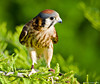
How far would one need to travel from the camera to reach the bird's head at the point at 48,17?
1.58m

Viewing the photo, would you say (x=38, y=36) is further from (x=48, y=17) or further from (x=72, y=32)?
(x=72, y=32)

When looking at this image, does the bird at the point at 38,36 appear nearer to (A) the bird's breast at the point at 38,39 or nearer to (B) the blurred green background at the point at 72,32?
(A) the bird's breast at the point at 38,39

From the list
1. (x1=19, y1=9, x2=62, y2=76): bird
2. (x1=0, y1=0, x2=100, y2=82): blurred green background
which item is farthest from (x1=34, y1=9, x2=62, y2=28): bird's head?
(x1=0, y1=0, x2=100, y2=82): blurred green background

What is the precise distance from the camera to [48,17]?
1612 mm

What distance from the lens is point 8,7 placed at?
355 cm

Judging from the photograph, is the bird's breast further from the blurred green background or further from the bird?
the blurred green background

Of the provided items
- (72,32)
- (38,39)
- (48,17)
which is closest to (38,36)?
(38,39)

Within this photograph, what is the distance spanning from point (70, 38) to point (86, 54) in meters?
0.24

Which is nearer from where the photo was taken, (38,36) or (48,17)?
(48,17)

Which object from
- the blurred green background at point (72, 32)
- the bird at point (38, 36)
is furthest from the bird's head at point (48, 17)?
the blurred green background at point (72, 32)

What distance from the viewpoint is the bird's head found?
1.58 meters

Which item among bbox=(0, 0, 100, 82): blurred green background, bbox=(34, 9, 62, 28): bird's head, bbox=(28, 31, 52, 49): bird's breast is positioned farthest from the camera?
bbox=(0, 0, 100, 82): blurred green background

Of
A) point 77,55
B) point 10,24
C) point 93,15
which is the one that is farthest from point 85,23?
point 93,15

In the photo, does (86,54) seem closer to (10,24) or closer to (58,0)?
(58,0)
